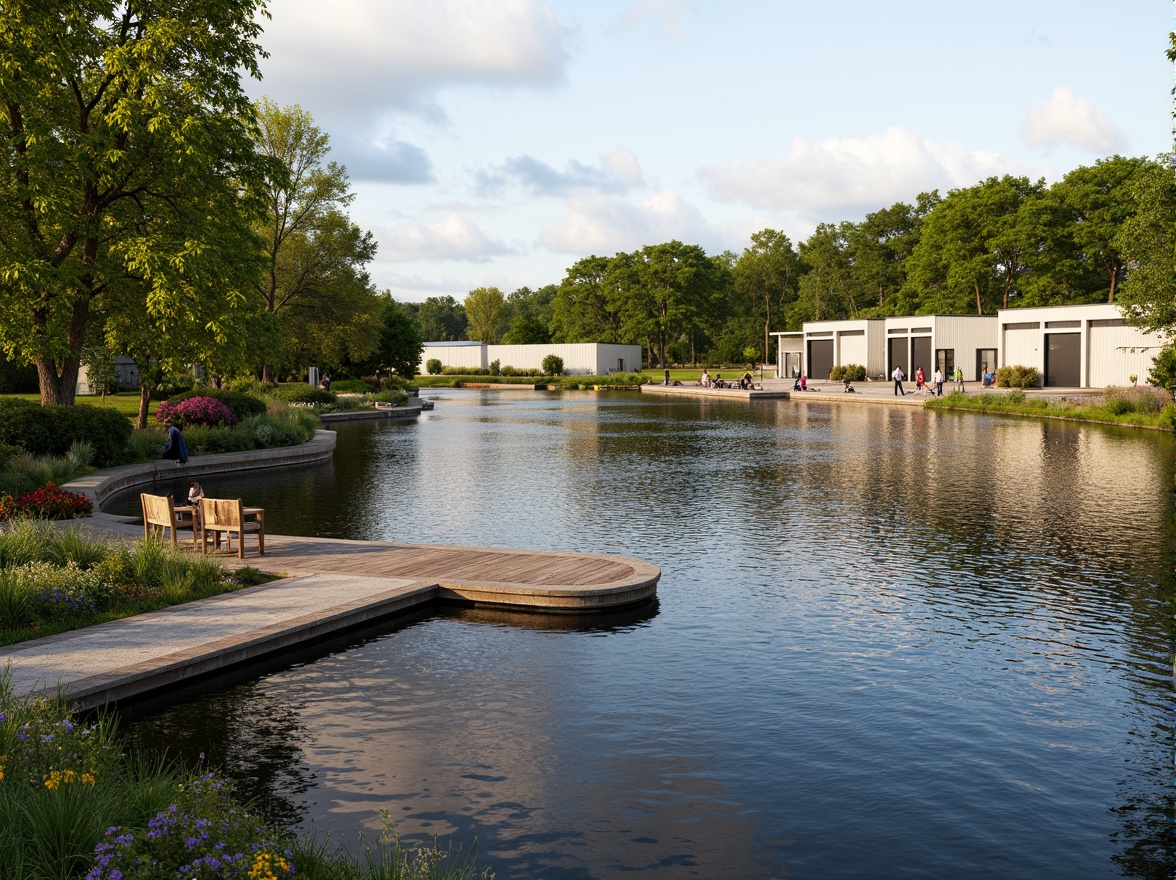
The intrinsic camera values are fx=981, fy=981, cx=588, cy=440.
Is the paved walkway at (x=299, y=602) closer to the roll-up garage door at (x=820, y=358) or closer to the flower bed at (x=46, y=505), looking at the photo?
the flower bed at (x=46, y=505)

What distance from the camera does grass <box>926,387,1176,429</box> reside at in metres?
41.9

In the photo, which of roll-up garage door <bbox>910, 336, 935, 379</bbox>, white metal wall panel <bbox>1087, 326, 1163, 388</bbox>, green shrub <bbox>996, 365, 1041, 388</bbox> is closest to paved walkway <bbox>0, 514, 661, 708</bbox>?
white metal wall panel <bbox>1087, 326, 1163, 388</bbox>

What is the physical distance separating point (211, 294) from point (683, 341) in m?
106

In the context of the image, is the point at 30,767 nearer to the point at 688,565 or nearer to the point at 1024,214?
the point at 688,565

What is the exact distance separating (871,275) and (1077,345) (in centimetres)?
5236

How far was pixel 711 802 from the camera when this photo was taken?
7.66 meters

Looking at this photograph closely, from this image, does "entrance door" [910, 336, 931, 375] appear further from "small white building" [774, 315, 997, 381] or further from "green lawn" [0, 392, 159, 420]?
"green lawn" [0, 392, 159, 420]

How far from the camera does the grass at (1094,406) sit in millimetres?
41906

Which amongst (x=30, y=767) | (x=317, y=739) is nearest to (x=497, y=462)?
(x=317, y=739)

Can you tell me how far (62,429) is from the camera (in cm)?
2512

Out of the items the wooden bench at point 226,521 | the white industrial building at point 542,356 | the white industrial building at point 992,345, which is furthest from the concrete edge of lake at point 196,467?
the white industrial building at point 542,356

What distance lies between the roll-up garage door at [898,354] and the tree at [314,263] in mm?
41963

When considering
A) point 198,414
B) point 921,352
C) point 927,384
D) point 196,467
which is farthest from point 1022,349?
point 196,467

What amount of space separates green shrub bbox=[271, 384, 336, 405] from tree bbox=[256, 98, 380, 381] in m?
7.72
